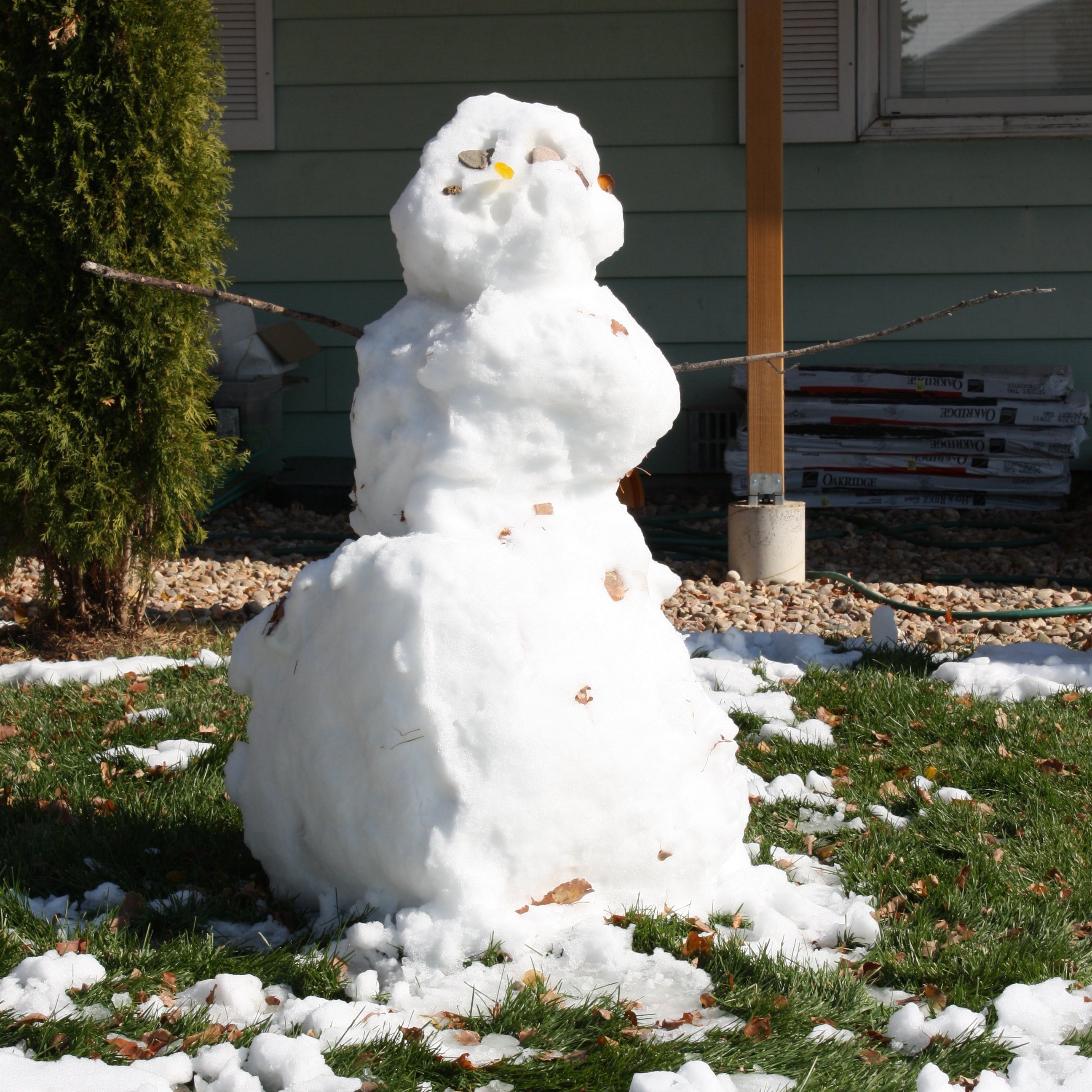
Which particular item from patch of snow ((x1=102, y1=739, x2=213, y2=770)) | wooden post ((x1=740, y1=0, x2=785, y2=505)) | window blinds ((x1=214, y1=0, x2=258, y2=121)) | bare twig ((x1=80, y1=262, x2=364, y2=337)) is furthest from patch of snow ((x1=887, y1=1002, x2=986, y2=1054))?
window blinds ((x1=214, y1=0, x2=258, y2=121))

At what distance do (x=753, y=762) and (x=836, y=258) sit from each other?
5.17 m

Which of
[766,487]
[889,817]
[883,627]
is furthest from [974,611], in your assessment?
[889,817]

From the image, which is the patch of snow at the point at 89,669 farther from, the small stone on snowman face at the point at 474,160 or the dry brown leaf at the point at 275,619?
the small stone on snowman face at the point at 474,160

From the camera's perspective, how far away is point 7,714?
13.0ft

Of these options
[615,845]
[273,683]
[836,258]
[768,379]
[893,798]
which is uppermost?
[836,258]

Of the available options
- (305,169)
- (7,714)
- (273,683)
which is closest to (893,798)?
(273,683)

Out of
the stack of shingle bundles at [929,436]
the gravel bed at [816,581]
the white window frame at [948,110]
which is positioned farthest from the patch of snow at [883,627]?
the white window frame at [948,110]

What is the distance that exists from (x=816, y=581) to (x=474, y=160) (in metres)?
4.15

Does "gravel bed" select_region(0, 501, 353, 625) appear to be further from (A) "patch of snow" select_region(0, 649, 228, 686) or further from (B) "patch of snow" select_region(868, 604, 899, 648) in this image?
(B) "patch of snow" select_region(868, 604, 899, 648)

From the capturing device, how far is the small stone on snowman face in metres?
2.34

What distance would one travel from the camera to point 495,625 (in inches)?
85.0

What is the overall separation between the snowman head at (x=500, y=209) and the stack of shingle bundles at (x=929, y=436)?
4.96 meters

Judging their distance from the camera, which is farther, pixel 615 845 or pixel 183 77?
pixel 183 77

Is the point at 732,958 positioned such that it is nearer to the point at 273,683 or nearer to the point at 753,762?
the point at 273,683
